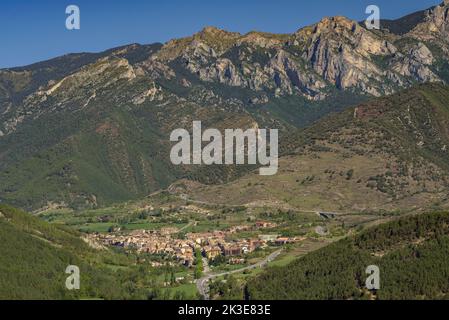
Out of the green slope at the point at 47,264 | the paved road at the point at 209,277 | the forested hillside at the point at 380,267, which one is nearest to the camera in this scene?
the forested hillside at the point at 380,267

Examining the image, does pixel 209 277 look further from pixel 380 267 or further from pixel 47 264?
pixel 380 267

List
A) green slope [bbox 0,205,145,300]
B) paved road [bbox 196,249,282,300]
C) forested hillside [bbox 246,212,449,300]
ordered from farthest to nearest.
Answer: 1. paved road [bbox 196,249,282,300]
2. green slope [bbox 0,205,145,300]
3. forested hillside [bbox 246,212,449,300]

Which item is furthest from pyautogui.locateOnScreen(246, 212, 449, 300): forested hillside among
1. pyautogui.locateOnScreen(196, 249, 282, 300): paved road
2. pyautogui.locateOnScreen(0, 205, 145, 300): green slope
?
pyautogui.locateOnScreen(0, 205, 145, 300): green slope

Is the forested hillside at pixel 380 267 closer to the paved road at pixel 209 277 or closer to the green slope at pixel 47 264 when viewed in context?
the paved road at pixel 209 277

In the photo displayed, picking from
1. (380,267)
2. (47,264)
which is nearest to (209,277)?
(47,264)

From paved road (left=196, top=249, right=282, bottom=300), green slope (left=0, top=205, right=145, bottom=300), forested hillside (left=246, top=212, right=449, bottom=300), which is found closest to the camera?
forested hillside (left=246, top=212, right=449, bottom=300)

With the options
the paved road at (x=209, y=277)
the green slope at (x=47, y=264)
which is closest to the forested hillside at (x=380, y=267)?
the paved road at (x=209, y=277)

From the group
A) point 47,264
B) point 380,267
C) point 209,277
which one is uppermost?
point 47,264

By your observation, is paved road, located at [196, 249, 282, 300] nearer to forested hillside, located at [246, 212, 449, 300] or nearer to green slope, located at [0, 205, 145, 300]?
forested hillside, located at [246, 212, 449, 300]
